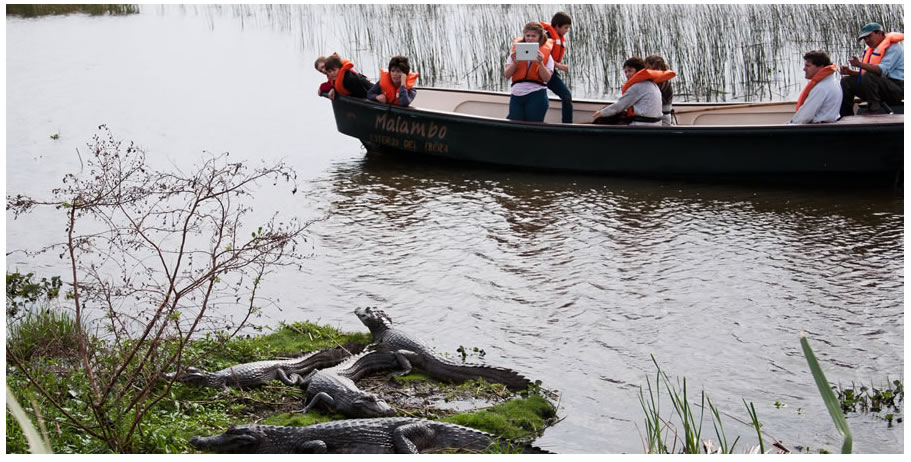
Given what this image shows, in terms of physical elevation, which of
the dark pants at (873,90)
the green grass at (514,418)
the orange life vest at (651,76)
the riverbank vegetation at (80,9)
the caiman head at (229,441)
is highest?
the riverbank vegetation at (80,9)

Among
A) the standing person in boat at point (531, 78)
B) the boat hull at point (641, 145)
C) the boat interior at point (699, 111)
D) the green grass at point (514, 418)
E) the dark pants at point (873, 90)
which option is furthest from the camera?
the boat interior at point (699, 111)

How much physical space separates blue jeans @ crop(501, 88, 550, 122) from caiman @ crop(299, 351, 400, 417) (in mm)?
5170

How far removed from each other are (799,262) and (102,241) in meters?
5.33

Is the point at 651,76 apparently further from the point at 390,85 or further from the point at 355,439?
the point at 355,439

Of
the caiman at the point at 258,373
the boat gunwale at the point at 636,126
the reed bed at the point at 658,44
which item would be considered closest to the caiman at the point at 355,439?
the caiman at the point at 258,373

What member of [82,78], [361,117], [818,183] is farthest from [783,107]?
[82,78]

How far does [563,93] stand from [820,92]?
2.44m

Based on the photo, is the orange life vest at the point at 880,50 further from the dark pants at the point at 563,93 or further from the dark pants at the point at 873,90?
the dark pants at the point at 563,93

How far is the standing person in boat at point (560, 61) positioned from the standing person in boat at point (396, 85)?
1446 mm

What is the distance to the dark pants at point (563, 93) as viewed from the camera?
32.5 ft

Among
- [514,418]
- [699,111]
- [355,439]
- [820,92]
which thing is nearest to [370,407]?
[355,439]

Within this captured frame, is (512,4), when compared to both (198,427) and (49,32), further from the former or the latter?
(198,427)

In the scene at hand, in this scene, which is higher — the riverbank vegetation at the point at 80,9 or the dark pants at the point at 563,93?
the riverbank vegetation at the point at 80,9

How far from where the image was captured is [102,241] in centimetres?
807
